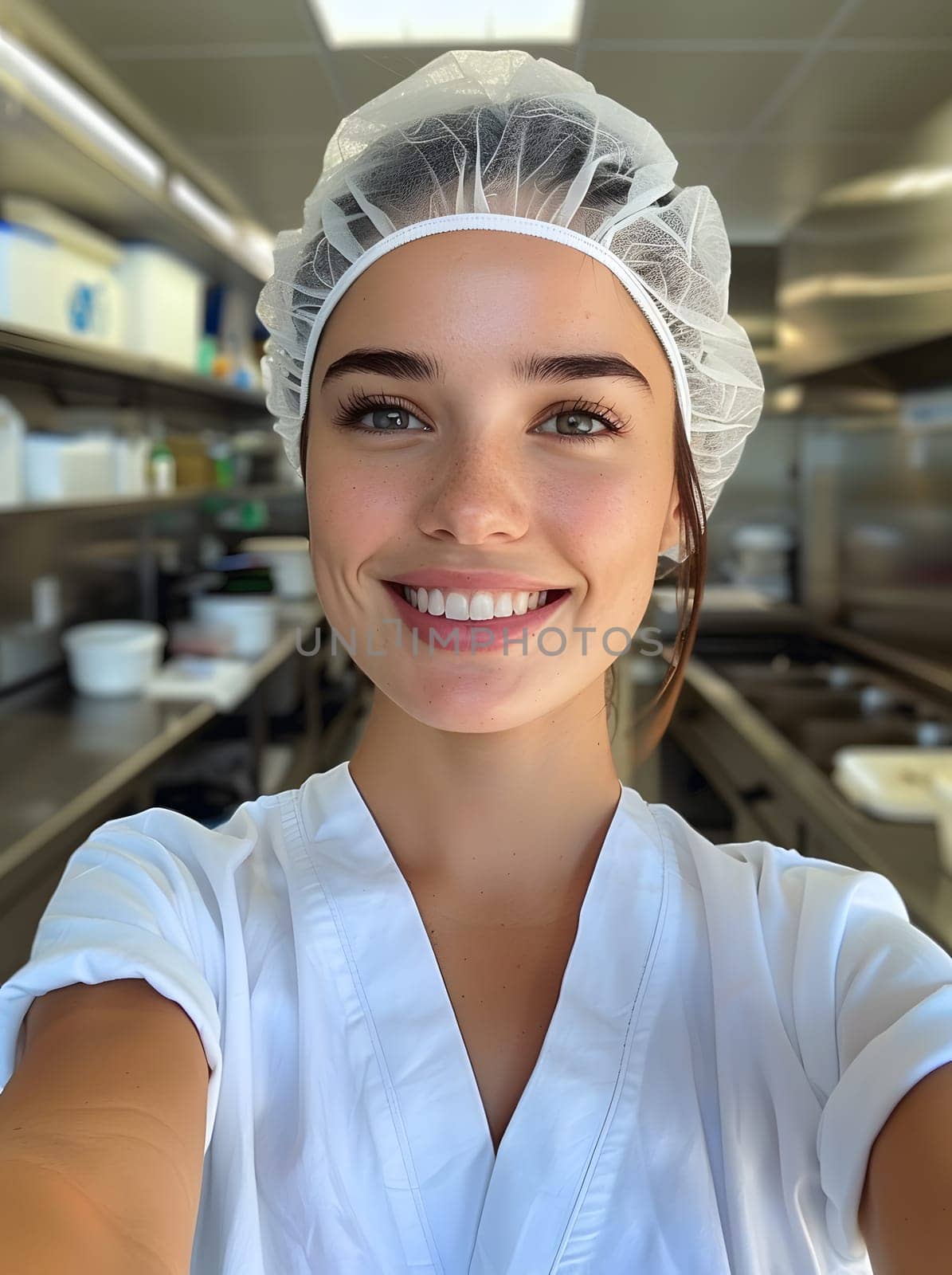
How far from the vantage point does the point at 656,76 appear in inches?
22.7

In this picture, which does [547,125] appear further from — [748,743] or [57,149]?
[57,149]

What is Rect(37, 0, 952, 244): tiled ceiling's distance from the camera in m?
0.57

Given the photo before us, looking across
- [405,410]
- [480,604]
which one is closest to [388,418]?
[405,410]

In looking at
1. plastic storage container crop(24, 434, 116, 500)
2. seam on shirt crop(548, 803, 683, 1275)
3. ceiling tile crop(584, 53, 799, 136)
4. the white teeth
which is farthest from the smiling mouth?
plastic storage container crop(24, 434, 116, 500)

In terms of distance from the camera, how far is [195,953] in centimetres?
53

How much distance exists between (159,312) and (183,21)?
1023 mm

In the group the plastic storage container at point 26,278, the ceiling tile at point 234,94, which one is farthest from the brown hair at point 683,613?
the plastic storage container at point 26,278

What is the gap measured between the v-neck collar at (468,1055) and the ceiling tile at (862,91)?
50 centimetres

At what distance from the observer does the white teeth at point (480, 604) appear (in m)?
0.49

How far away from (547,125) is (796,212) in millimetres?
220

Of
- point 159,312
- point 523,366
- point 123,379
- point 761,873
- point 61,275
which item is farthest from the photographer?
point 123,379

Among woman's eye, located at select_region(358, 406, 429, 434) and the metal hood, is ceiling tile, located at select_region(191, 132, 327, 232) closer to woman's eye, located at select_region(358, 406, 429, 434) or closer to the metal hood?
woman's eye, located at select_region(358, 406, 429, 434)

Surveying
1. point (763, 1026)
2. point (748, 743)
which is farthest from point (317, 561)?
point (748, 743)

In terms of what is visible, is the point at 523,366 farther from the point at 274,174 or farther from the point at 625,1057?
the point at 625,1057
